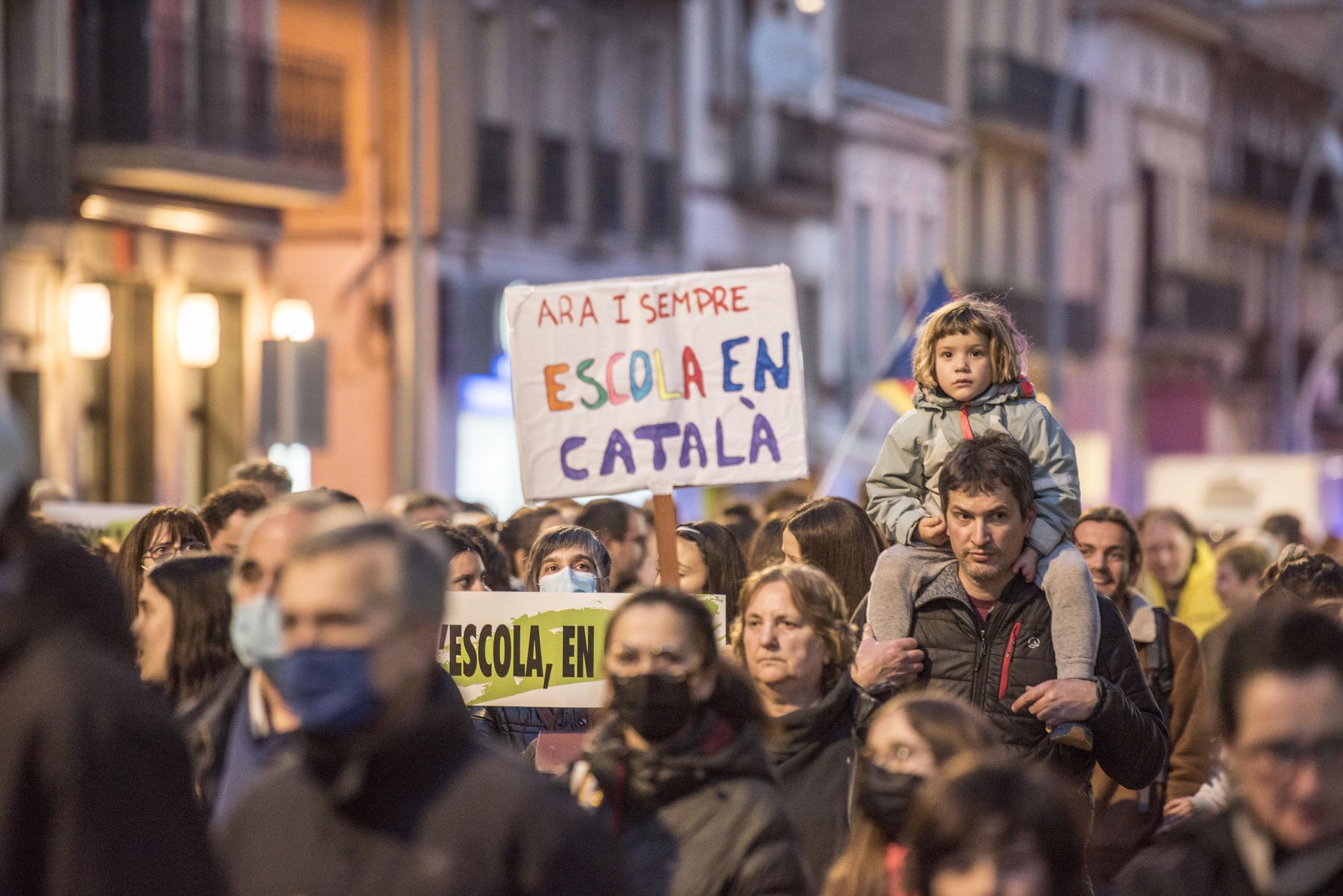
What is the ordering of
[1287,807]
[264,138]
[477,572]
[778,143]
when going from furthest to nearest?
1. [778,143]
2. [264,138]
3. [477,572]
4. [1287,807]

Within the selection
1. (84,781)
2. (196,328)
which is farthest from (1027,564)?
(196,328)

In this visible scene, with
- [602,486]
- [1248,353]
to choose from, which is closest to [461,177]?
[602,486]

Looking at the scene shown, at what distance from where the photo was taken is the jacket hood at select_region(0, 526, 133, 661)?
13.8 feet

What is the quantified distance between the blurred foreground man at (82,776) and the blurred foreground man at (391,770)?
0.22 m

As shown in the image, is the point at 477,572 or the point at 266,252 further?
the point at 266,252

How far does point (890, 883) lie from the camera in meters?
5.01

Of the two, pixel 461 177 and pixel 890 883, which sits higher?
pixel 461 177

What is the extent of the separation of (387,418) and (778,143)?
11283 mm

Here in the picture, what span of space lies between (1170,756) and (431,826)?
219 inches

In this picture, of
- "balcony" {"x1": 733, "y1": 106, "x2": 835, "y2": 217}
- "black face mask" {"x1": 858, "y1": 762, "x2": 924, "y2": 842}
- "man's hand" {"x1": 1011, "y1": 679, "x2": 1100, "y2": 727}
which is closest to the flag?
"man's hand" {"x1": 1011, "y1": 679, "x2": 1100, "y2": 727}

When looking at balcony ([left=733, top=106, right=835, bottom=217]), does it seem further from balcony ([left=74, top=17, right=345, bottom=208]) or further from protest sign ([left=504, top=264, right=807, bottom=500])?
protest sign ([left=504, top=264, right=807, bottom=500])

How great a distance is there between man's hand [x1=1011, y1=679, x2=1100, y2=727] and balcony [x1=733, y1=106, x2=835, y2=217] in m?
31.6

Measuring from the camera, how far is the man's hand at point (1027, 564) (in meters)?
6.66

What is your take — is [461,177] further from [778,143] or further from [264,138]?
[778,143]
